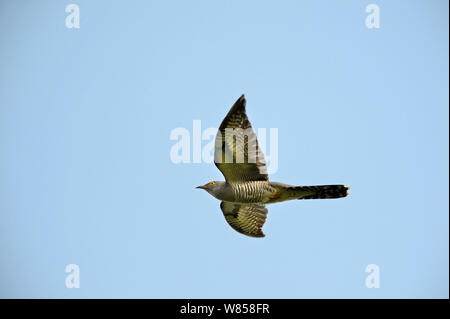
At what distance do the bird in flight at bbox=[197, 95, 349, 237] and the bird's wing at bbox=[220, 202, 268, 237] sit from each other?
1214mm

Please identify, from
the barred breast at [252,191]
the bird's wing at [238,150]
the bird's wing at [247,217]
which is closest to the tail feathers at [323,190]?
the barred breast at [252,191]

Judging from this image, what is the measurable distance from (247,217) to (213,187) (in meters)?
1.68

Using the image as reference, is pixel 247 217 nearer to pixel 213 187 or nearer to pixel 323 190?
pixel 213 187

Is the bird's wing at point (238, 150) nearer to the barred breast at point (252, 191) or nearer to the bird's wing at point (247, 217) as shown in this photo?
the barred breast at point (252, 191)

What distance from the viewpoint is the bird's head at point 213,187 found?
8.88m

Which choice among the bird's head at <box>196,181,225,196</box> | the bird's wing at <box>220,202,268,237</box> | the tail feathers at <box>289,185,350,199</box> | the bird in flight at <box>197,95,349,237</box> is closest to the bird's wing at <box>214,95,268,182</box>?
the bird in flight at <box>197,95,349,237</box>

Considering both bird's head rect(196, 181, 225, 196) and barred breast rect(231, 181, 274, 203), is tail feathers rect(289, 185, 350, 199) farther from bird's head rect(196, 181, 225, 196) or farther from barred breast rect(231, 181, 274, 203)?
bird's head rect(196, 181, 225, 196)

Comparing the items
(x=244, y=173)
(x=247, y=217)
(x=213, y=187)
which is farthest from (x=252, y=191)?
(x=247, y=217)

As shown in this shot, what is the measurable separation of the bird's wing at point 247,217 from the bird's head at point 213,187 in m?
1.25

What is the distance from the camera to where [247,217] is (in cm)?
1024

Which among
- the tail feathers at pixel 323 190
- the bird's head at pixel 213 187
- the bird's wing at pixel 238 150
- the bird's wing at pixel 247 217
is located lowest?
the bird's wing at pixel 247 217

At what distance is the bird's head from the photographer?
8875 mm
